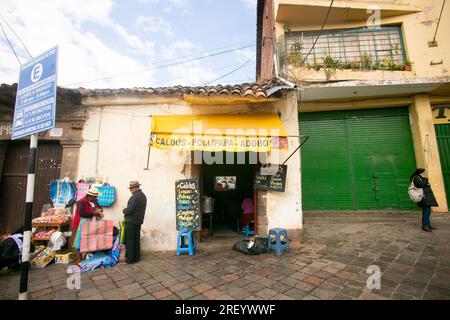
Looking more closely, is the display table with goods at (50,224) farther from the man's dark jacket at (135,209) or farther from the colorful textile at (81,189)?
the man's dark jacket at (135,209)

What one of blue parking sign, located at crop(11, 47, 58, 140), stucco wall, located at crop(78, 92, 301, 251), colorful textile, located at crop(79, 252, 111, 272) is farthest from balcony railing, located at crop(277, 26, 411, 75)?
colorful textile, located at crop(79, 252, 111, 272)

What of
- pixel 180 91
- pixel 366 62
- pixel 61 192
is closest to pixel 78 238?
pixel 61 192

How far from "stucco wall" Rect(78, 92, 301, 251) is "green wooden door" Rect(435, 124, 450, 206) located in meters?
6.66

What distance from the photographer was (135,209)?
487 cm

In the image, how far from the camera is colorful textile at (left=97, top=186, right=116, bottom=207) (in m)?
5.56

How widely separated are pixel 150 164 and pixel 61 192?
2500 mm

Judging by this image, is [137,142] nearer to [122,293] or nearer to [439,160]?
[122,293]

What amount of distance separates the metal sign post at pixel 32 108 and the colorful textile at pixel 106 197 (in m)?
2.41

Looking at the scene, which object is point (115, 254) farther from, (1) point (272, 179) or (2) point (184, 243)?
(1) point (272, 179)

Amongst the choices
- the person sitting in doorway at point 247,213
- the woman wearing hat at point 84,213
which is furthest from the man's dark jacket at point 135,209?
the person sitting in doorway at point 247,213

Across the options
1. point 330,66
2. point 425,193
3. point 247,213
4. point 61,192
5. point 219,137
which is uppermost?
point 330,66

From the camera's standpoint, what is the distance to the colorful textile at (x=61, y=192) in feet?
18.6
